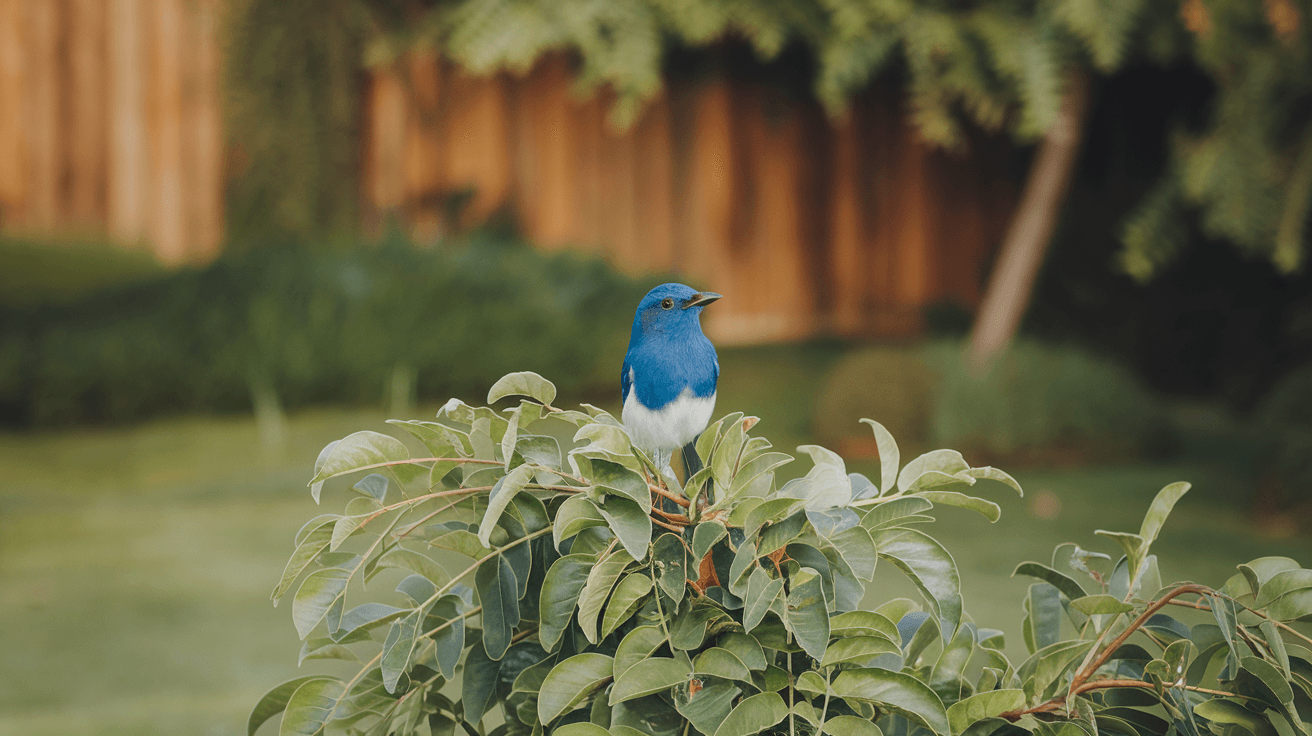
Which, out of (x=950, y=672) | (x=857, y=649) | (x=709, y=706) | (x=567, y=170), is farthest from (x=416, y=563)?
(x=567, y=170)

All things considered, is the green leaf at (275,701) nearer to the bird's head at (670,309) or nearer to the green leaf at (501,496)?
the green leaf at (501,496)

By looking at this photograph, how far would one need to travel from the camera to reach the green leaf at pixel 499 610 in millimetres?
A: 827

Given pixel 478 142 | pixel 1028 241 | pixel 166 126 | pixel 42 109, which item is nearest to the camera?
pixel 1028 241

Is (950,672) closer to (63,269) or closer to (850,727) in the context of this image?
(850,727)

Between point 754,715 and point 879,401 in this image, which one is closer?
point 754,715

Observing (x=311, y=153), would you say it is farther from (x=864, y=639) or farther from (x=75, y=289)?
(x=864, y=639)

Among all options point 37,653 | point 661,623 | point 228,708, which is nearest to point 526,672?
point 661,623

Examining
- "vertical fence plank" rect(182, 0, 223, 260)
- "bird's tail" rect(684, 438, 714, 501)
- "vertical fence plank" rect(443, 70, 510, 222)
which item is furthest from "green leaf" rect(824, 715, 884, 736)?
"vertical fence plank" rect(443, 70, 510, 222)

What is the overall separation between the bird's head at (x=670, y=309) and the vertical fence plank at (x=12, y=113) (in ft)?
19.9

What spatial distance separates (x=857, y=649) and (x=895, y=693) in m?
0.05

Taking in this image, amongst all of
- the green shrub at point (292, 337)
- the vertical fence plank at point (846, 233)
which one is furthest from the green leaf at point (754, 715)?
the vertical fence plank at point (846, 233)

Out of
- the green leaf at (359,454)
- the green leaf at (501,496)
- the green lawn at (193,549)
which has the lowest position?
the green lawn at (193,549)

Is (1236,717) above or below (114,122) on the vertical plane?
below

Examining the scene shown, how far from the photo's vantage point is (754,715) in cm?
78
